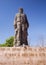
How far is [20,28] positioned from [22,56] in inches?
181

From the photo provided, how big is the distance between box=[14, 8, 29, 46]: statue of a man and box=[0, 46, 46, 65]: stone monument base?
12.1ft

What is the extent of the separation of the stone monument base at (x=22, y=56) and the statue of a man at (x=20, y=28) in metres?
3.69

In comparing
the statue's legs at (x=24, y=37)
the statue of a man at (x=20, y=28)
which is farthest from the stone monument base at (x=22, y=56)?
the statue's legs at (x=24, y=37)

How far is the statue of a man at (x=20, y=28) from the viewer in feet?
30.8

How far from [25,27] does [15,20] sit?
2.47ft

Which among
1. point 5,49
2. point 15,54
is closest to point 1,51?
point 5,49

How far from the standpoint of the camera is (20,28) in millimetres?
9656

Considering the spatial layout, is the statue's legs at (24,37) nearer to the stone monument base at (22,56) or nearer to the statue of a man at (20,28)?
the statue of a man at (20,28)

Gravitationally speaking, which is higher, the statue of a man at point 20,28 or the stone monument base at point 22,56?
the statue of a man at point 20,28

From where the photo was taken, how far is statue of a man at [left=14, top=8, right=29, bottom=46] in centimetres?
939

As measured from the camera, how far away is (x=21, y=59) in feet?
16.4

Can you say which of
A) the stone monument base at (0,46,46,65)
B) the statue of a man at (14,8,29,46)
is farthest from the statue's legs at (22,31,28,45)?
the stone monument base at (0,46,46,65)

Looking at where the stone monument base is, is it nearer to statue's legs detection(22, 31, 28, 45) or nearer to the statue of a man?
the statue of a man

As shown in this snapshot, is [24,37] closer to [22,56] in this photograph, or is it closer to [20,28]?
[20,28]
